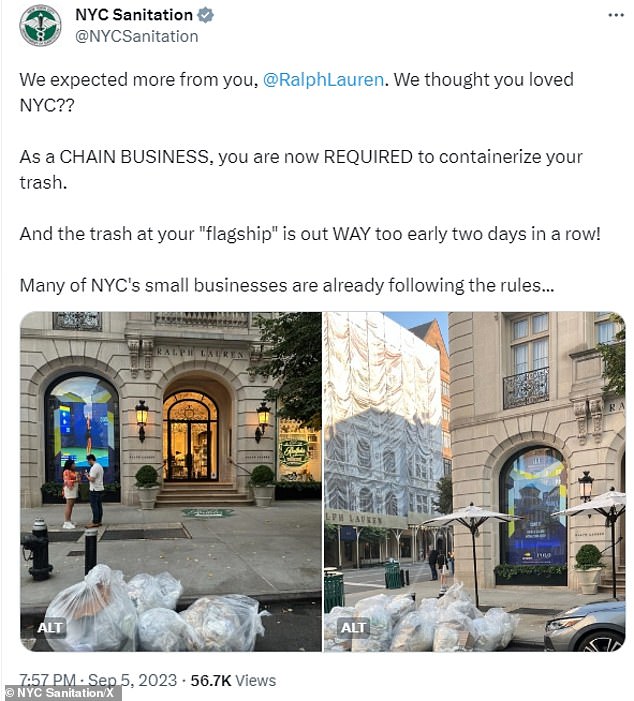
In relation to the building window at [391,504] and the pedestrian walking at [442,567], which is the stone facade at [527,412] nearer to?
the pedestrian walking at [442,567]

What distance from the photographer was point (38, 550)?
2709mm

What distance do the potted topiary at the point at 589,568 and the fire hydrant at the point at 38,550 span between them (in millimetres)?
2300

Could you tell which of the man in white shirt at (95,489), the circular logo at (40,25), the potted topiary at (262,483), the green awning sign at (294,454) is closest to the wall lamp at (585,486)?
the green awning sign at (294,454)

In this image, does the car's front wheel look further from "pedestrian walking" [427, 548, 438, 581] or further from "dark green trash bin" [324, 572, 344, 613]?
"dark green trash bin" [324, 572, 344, 613]

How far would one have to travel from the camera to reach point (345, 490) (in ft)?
9.29

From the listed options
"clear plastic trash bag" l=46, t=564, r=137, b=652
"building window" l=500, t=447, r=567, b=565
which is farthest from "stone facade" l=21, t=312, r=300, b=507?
"building window" l=500, t=447, r=567, b=565

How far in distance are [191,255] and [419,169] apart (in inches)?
41.9

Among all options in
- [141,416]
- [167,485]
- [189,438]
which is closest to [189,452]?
[189,438]

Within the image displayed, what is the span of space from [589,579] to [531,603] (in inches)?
10.9

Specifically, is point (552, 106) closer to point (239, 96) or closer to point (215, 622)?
point (239, 96)

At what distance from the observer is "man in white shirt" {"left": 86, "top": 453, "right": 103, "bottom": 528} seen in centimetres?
284

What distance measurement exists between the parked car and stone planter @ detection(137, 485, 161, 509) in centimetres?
187

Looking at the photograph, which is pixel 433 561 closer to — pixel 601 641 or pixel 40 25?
pixel 601 641

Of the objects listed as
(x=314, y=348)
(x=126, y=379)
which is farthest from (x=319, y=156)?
(x=126, y=379)
